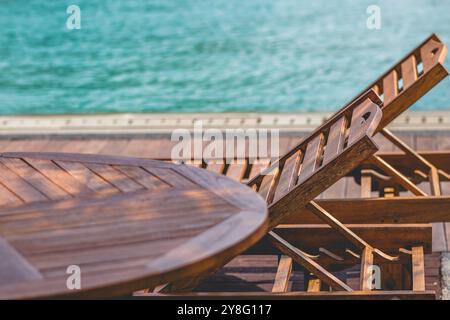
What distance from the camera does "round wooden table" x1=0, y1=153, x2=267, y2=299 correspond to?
1889mm

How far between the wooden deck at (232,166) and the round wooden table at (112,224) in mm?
1024

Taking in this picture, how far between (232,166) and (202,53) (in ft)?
21.6

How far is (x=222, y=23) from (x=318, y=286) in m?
8.73

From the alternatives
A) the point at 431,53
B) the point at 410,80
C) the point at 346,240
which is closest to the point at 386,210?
the point at 346,240

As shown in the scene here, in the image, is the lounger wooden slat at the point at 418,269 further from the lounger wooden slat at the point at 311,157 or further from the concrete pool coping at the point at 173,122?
the concrete pool coping at the point at 173,122

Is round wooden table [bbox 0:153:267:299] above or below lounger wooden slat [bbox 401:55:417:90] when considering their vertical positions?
below

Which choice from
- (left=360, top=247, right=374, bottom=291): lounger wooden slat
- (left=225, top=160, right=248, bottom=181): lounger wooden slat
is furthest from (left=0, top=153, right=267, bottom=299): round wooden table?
(left=225, top=160, right=248, bottom=181): lounger wooden slat

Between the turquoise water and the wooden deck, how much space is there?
2.85 m

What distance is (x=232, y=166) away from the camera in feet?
12.1

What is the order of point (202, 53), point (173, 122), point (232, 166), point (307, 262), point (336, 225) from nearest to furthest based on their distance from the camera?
point (307, 262)
point (336, 225)
point (232, 166)
point (173, 122)
point (202, 53)

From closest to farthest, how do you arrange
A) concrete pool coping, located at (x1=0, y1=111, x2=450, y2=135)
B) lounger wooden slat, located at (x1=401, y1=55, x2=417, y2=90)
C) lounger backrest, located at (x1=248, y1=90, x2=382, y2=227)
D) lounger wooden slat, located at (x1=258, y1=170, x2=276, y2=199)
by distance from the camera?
lounger backrest, located at (x1=248, y1=90, x2=382, y2=227)
lounger wooden slat, located at (x1=258, y1=170, x2=276, y2=199)
lounger wooden slat, located at (x1=401, y1=55, x2=417, y2=90)
concrete pool coping, located at (x1=0, y1=111, x2=450, y2=135)

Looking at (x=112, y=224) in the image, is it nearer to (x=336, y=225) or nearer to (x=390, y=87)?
(x=336, y=225)

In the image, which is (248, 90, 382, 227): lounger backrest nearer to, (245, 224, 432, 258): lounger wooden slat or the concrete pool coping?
(245, 224, 432, 258): lounger wooden slat
